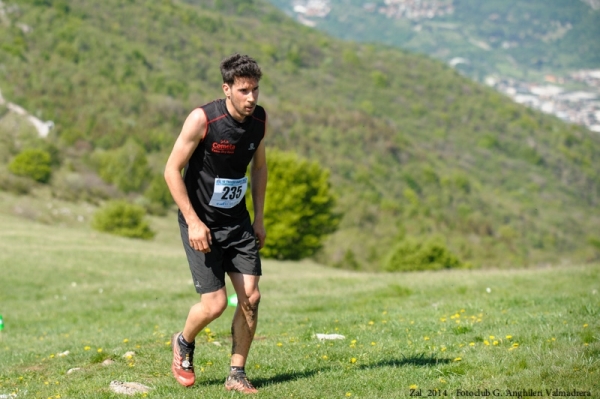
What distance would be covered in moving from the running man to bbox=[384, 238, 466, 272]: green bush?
60.3m

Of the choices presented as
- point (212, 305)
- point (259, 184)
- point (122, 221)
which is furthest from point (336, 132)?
point (212, 305)

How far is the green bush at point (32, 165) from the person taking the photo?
7094 centimetres

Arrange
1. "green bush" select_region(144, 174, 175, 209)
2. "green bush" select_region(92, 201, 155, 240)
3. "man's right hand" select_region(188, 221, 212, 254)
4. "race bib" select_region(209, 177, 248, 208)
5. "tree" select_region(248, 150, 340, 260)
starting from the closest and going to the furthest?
"man's right hand" select_region(188, 221, 212, 254), "race bib" select_region(209, 177, 248, 208), "tree" select_region(248, 150, 340, 260), "green bush" select_region(92, 201, 155, 240), "green bush" select_region(144, 174, 175, 209)

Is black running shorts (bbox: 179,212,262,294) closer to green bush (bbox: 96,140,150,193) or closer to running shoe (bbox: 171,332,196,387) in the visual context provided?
running shoe (bbox: 171,332,196,387)

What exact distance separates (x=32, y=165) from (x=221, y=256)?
69607mm

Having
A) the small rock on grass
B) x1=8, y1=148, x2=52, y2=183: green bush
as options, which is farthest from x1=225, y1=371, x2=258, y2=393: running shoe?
x1=8, y1=148, x2=52, y2=183: green bush

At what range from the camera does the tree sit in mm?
58562

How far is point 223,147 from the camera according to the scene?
21.9 feet

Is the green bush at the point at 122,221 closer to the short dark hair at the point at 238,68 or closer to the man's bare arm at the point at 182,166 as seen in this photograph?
the man's bare arm at the point at 182,166

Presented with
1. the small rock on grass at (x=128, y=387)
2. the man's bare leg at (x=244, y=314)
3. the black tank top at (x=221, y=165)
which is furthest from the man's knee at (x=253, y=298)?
the small rock on grass at (x=128, y=387)

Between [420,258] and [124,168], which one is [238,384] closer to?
[420,258]

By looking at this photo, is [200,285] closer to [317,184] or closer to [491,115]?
[317,184]

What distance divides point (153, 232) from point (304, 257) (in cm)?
1390

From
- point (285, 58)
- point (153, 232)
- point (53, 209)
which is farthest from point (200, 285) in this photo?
point (285, 58)
